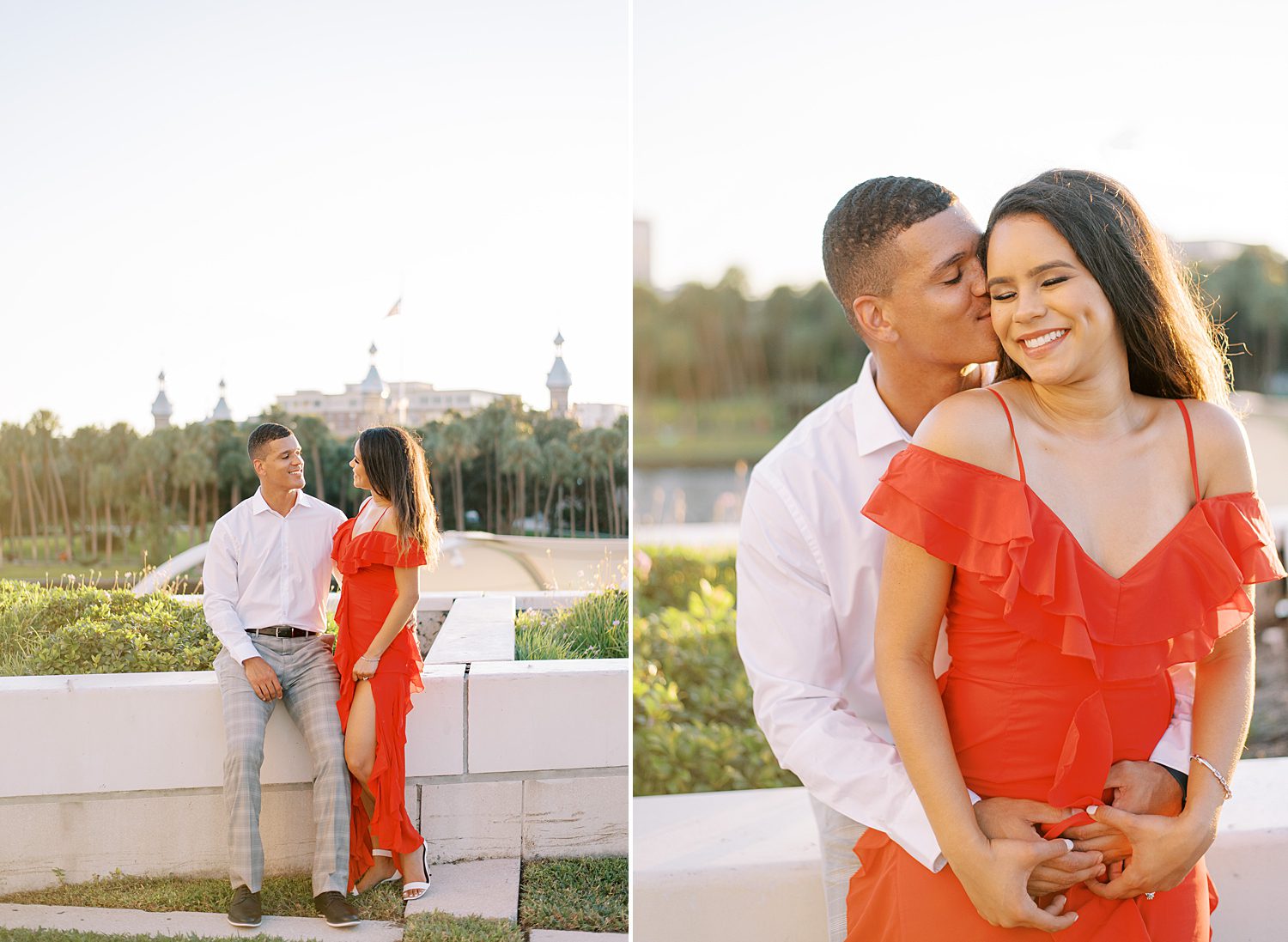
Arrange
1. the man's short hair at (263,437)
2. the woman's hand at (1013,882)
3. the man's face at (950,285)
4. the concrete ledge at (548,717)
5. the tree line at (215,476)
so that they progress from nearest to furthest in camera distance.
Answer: the woman's hand at (1013,882), the man's face at (950,285), the man's short hair at (263,437), the concrete ledge at (548,717), the tree line at (215,476)

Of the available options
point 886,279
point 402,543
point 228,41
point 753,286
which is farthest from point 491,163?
point 753,286

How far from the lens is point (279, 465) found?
3178mm

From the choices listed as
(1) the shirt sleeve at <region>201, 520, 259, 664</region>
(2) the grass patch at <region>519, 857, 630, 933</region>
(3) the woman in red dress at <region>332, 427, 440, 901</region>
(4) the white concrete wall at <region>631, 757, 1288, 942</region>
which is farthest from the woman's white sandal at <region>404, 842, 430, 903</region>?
(4) the white concrete wall at <region>631, 757, 1288, 942</region>

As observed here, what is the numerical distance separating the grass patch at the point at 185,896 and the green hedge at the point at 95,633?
64 centimetres

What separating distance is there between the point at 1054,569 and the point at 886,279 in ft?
2.00

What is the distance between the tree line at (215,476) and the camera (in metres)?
3.85

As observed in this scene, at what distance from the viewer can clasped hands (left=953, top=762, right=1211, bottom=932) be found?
1.32m

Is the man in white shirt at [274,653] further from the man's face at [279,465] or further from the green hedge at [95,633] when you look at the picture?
the green hedge at [95,633]

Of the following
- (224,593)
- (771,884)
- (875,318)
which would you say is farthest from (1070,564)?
(224,593)

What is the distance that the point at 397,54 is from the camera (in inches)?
153

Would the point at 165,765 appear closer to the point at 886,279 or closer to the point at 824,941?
the point at 824,941

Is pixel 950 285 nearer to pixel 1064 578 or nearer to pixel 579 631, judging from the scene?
pixel 1064 578

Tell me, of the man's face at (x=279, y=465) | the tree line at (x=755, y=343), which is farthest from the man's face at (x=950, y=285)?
the tree line at (x=755, y=343)

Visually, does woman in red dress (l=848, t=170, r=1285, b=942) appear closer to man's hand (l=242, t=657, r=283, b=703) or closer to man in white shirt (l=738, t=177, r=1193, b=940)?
man in white shirt (l=738, t=177, r=1193, b=940)
